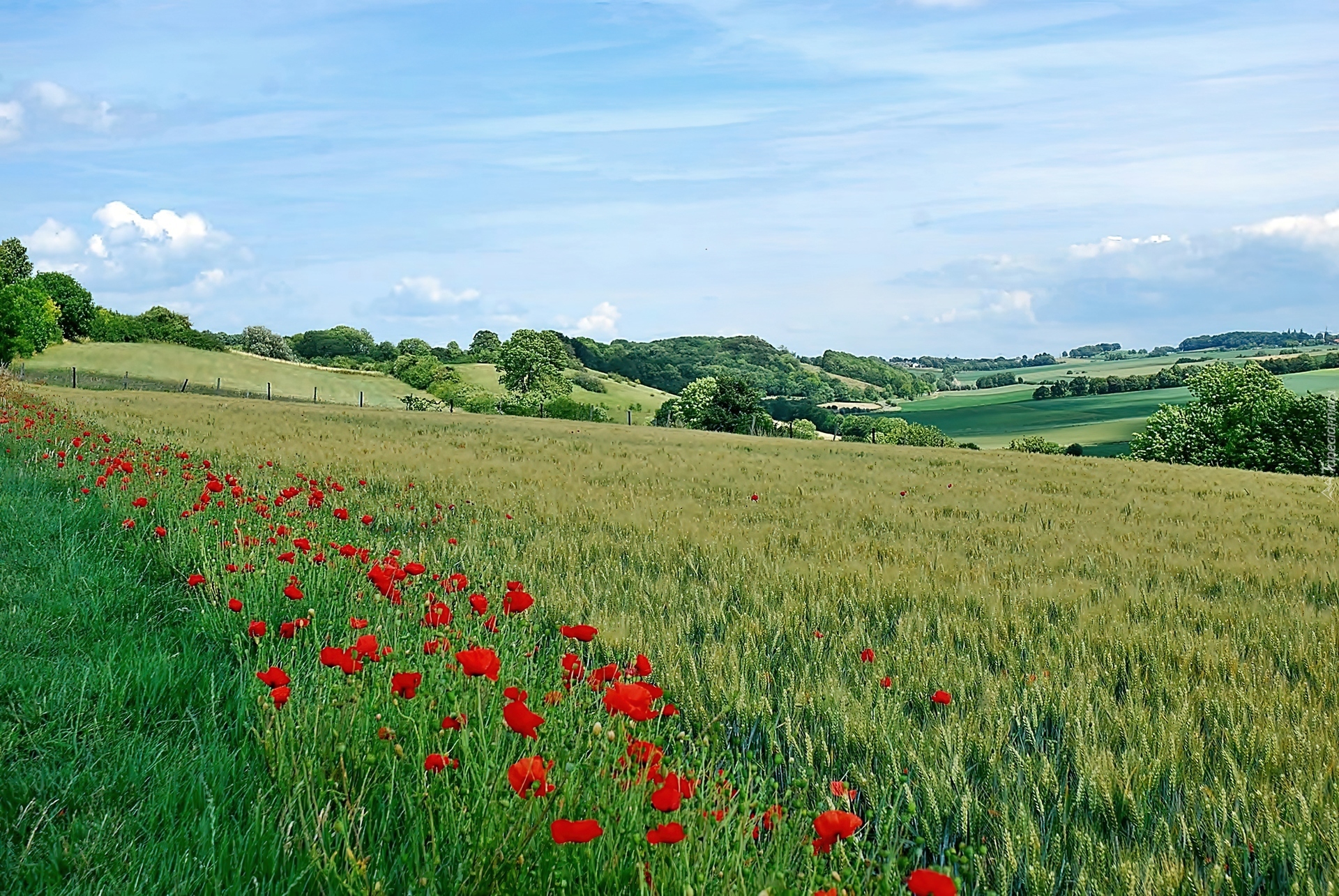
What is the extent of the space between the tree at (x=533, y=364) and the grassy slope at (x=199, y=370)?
11.0 m

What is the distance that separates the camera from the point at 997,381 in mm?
128875

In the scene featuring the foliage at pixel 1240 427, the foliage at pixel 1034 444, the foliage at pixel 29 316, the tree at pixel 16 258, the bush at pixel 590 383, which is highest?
the tree at pixel 16 258

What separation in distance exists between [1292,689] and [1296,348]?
381 feet

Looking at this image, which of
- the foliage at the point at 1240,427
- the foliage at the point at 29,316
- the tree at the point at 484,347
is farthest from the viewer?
the tree at the point at 484,347

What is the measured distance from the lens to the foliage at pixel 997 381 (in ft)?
415

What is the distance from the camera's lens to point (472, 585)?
221 inches

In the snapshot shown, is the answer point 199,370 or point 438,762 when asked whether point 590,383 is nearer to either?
point 199,370

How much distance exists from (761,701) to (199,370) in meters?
74.1

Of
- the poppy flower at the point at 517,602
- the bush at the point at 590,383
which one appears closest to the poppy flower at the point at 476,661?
the poppy flower at the point at 517,602

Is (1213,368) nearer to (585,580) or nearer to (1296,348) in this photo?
(1296,348)

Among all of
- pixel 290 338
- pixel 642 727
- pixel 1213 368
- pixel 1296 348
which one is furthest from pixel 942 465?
pixel 290 338

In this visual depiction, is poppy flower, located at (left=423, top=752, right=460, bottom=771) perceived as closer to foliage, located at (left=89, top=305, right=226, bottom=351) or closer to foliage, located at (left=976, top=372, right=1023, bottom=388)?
foliage, located at (left=89, top=305, right=226, bottom=351)

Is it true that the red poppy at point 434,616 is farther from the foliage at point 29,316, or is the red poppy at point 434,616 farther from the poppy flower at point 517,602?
the foliage at point 29,316

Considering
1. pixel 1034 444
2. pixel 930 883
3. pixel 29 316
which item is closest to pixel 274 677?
pixel 930 883
